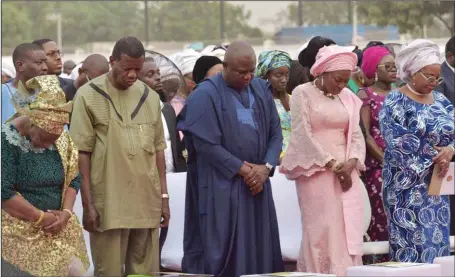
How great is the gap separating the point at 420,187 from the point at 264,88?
4.70 ft

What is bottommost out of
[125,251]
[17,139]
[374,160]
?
[125,251]

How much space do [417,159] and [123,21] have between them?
59543 mm

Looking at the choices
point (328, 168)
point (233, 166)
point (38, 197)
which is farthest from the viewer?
point (328, 168)

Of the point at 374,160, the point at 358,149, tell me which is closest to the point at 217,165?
the point at 358,149

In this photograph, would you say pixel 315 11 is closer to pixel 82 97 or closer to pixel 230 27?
pixel 230 27

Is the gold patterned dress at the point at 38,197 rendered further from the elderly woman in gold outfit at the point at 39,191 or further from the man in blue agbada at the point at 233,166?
the man in blue agbada at the point at 233,166

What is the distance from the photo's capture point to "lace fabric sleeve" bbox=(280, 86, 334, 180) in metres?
8.75

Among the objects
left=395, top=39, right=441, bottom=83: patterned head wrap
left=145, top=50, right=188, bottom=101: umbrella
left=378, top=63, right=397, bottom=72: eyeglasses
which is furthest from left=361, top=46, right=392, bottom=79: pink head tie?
left=145, top=50, right=188, bottom=101: umbrella

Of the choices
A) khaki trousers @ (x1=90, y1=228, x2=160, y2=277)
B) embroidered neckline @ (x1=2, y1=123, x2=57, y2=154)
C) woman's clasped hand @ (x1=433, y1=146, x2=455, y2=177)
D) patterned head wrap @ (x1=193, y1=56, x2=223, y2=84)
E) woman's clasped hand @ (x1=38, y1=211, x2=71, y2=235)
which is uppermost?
patterned head wrap @ (x1=193, y1=56, x2=223, y2=84)

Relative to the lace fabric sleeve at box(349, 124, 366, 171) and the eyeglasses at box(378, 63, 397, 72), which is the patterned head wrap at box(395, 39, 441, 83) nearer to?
the lace fabric sleeve at box(349, 124, 366, 171)

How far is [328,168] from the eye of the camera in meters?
8.77

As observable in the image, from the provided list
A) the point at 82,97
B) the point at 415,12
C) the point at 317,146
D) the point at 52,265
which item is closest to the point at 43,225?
the point at 52,265

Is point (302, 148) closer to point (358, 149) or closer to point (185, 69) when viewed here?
point (358, 149)

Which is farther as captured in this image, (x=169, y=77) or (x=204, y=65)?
(x=169, y=77)
